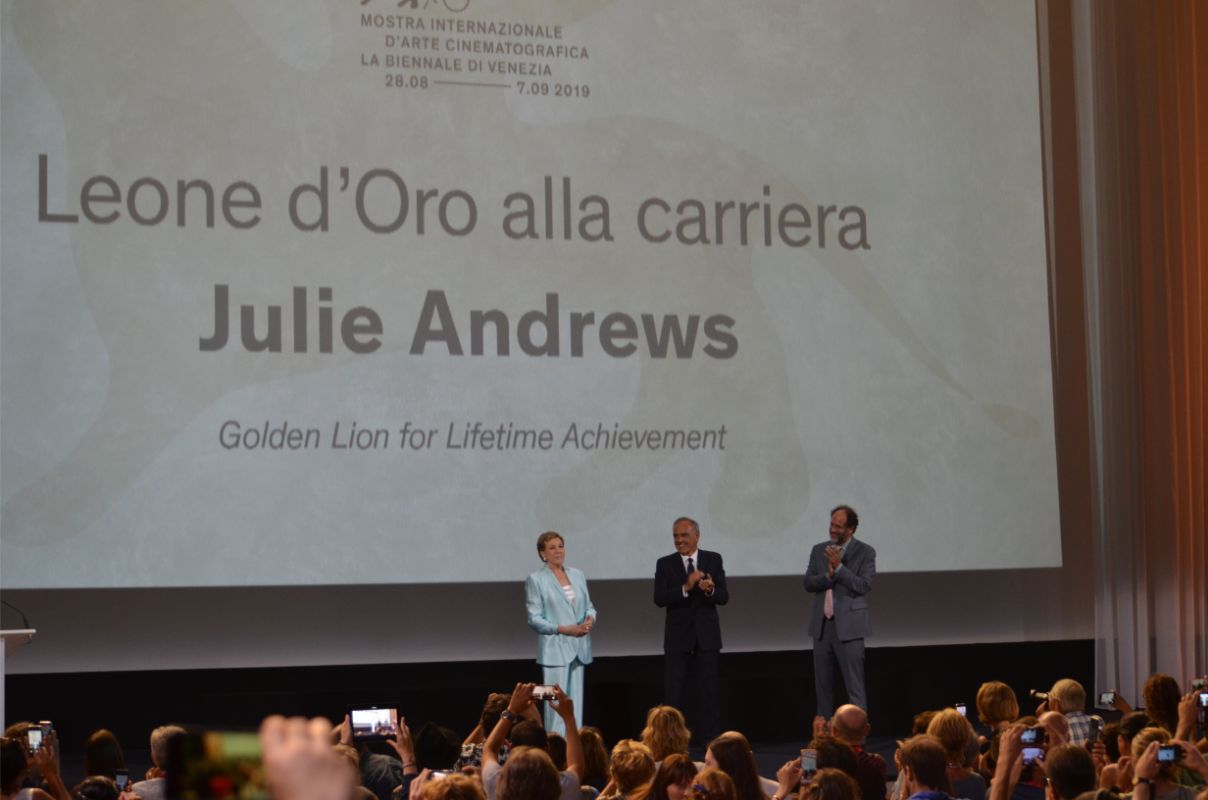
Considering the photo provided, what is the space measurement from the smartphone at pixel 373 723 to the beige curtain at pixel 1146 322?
5.91 metres

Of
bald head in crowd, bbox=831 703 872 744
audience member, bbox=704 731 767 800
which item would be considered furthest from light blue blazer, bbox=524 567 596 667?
audience member, bbox=704 731 767 800

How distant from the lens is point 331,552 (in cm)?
734

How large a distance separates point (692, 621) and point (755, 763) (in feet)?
12.3

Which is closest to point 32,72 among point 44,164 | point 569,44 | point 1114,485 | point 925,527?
point 44,164

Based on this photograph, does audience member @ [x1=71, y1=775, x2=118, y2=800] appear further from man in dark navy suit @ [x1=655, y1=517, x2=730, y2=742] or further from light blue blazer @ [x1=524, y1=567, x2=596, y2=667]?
man in dark navy suit @ [x1=655, y1=517, x2=730, y2=742]

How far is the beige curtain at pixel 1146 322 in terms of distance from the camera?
8.95 m

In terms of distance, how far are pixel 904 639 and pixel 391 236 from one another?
4010 millimetres

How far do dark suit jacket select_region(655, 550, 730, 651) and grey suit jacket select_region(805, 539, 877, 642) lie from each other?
45 cm

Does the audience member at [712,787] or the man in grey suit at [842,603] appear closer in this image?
the audience member at [712,787]

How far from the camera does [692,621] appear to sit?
708cm

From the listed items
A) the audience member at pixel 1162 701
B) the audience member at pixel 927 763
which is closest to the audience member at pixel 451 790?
the audience member at pixel 927 763

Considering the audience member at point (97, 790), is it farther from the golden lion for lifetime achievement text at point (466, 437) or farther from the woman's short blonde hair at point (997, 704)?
the golden lion for lifetime achievement text at point (466, 437)

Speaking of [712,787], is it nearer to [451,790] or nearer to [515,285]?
[451,790]

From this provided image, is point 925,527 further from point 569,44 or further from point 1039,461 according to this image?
point 569,44
